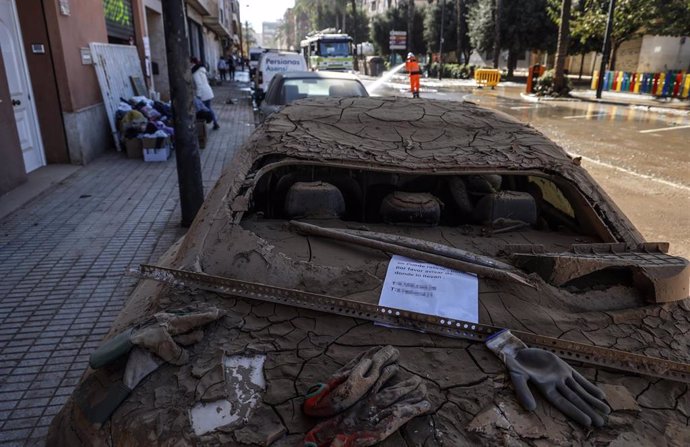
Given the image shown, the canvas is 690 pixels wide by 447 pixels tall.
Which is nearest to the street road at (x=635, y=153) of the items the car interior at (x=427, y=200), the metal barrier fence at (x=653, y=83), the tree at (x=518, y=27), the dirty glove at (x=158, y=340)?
the car interior at (x=427, y=200)

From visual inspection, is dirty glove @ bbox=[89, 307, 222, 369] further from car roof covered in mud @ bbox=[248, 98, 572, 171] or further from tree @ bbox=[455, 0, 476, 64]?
tree @ bbox=[455, 0, 476, 64]

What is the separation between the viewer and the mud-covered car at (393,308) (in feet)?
4.91

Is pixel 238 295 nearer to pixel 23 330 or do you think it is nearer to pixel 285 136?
pixel 285 136

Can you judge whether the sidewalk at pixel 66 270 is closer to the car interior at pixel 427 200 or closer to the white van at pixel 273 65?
the car interior at pixel 427 200

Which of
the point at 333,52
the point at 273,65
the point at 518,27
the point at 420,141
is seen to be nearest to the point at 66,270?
the point at 420,141

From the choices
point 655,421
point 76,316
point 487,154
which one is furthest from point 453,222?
point 76,316

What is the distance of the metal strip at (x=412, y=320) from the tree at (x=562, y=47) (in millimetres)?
22447

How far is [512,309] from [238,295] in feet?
3.77

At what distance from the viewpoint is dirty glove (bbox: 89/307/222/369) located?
1.67 m

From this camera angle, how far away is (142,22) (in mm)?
13891

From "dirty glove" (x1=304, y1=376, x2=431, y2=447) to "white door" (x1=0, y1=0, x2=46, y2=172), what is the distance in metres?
8.08

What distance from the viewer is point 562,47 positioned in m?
21.4

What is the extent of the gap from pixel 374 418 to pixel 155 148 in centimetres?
880

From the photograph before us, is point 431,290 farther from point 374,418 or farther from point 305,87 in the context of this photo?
point 305,87
